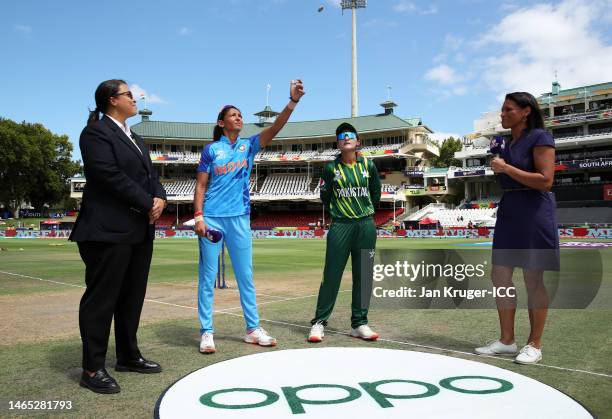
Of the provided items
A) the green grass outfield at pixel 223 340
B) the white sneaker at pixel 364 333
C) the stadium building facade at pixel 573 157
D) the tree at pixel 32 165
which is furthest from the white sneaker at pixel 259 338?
the tree at pixel 32 165

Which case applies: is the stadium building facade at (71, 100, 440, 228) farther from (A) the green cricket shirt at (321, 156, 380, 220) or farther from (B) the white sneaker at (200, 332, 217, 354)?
(B) the white sneaker at (200, 332, 217, 354)

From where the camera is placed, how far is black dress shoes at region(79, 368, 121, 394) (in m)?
3.17

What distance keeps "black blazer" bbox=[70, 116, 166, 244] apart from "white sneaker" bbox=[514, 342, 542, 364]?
2.97 m

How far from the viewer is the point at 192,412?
2758 millimetres

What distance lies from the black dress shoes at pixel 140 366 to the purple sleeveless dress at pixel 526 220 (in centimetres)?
288

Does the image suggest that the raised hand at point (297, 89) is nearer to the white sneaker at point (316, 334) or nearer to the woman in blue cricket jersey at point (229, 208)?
the woman in blue cricket jersey at point (229, 208)

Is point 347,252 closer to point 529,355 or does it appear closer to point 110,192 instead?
point 529,355

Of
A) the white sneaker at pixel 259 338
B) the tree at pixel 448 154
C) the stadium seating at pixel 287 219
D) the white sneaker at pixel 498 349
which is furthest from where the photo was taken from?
the tree at pixel 448 154

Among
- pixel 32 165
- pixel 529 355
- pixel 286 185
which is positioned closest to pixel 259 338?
pixel 529 355

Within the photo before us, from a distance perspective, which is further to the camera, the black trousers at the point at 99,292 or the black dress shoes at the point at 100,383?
the black trousers at the point at 99,292

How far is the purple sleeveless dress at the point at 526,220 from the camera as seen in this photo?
398cm

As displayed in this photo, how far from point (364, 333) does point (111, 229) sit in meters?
2.43

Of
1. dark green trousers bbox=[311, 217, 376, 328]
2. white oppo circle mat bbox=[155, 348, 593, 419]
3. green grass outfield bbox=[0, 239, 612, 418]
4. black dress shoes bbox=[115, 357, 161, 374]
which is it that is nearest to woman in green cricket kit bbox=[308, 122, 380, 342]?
dark green trousers bbox=[311, 217, 376, 328]

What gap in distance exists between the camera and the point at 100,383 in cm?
319
